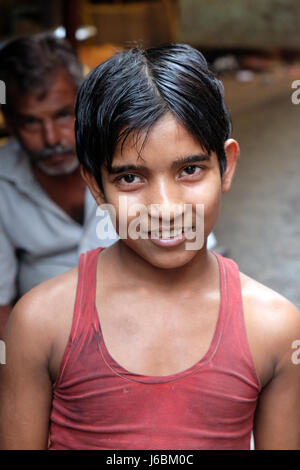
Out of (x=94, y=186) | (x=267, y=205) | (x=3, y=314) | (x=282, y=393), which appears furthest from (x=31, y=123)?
(x=267, y=205)

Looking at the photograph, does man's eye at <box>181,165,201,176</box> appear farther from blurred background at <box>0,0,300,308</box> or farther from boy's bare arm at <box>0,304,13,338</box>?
blurred background at <box>0,0,300,308</box>

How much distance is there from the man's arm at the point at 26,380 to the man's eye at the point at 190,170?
1.52 ft

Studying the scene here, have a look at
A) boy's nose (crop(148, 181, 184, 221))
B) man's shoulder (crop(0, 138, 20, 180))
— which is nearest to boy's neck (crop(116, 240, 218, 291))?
boy's nose (crop(148, 181, 184, 221))

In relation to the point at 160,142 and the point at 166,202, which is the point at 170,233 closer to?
the point at 166,202

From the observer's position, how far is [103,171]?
1361 millimetres

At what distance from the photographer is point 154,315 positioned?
1.45m

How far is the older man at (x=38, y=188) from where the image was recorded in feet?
8.07

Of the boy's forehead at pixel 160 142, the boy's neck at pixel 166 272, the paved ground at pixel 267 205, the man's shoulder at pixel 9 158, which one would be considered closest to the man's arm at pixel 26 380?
the boy's neck at pixel 166 272

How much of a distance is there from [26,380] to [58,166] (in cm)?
121

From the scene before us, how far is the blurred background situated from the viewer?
413cm

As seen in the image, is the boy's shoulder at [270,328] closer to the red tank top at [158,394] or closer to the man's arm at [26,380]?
the red tank top at [158,394]
